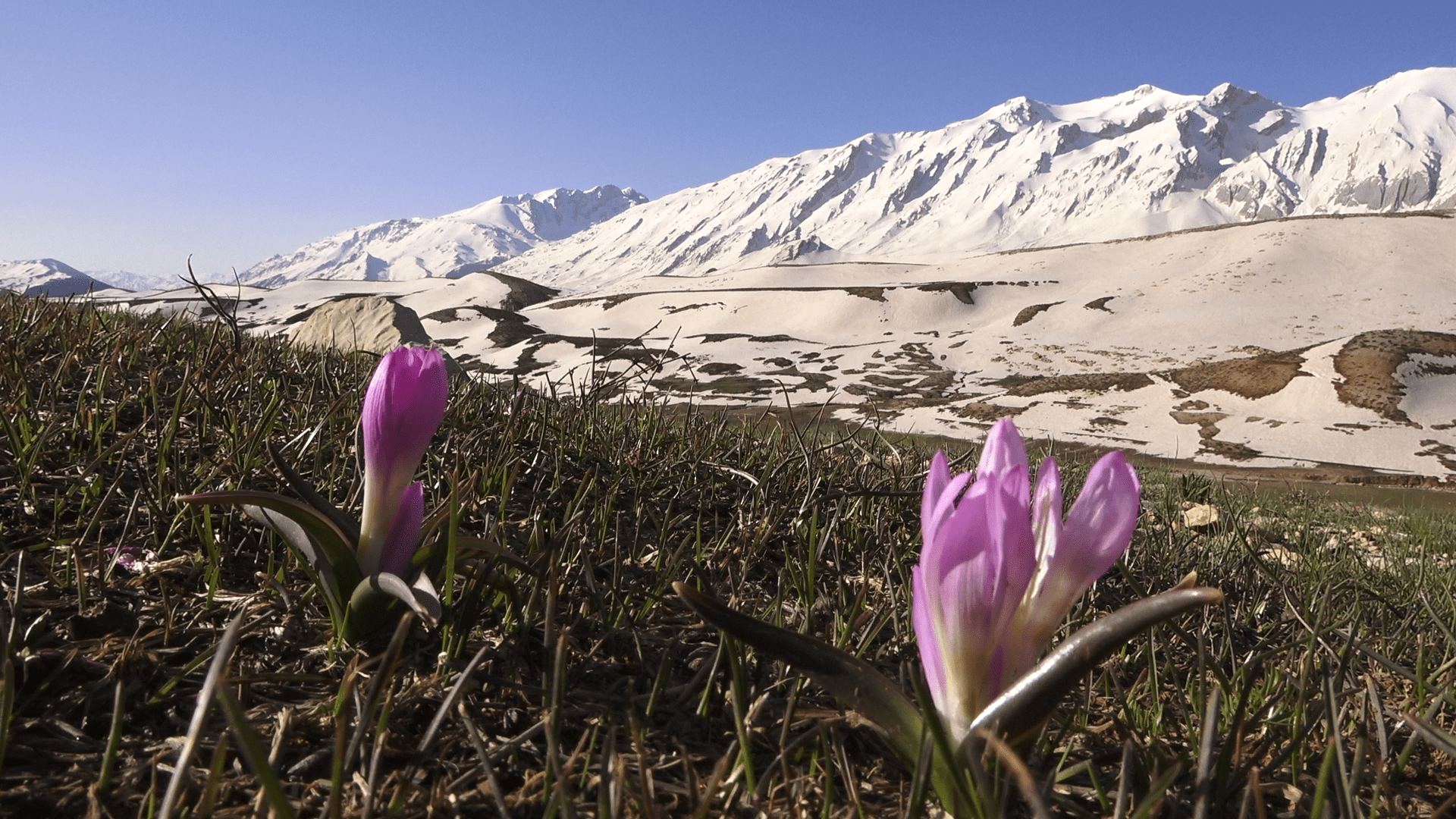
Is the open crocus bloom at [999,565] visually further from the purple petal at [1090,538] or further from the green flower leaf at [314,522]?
the green flower leaf at [314,522]

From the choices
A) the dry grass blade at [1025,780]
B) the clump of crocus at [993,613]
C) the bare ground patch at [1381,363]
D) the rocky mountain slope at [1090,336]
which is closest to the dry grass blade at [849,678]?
the clump of crocus at [993,613]

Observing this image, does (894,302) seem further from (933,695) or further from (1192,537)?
(933,695)

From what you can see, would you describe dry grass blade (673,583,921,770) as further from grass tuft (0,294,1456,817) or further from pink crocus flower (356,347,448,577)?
pink crocus flower (356,347,448,577)

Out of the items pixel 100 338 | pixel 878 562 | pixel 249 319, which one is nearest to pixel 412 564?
pixel 878 562

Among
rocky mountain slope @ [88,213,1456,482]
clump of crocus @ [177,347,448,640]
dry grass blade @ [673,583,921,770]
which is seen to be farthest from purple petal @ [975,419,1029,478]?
rocky mountain slope @ [88,213,1456,482]

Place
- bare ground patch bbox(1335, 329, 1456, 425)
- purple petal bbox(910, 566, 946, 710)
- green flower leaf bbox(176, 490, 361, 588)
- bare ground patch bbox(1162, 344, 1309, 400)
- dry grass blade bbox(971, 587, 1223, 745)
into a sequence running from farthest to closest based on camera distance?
1. bare ground patch bbox(1162, 344, 1309, 400)
2. bare ground patch bbox(1335, 329, 1456, 425)
3. green flower leaf bbox(176, 490, 361, 588)
4. purple petal bbox(910, 566, 946, 710)
5. dry grass blade bbox(971, 587, 1223, 745)

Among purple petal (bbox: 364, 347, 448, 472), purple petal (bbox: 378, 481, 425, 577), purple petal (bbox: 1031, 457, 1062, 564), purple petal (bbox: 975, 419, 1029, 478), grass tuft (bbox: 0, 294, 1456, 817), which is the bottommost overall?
grass tuft (bbox: 0, 294, 1456, 817)

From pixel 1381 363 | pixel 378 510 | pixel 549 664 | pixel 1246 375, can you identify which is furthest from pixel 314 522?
pixel 1381 363
